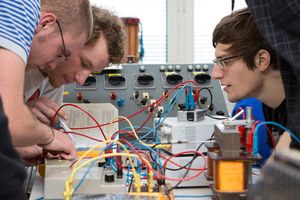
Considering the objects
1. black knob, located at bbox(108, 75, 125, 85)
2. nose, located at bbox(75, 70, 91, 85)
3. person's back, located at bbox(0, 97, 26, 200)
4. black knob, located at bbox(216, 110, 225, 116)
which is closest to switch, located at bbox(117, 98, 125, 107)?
black knob, located at bbox(108, 75, 125, 85)

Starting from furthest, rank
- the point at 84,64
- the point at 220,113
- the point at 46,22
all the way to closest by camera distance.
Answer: the point at 220,113 → the point at 84,64 → the point at 46,22

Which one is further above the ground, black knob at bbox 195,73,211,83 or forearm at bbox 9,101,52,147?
black knob at bbox 195,73,211,83

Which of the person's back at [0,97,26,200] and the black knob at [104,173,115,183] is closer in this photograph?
the person's back at [0,97,26,200]

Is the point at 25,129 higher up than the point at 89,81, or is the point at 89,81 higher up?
the point at 89,81

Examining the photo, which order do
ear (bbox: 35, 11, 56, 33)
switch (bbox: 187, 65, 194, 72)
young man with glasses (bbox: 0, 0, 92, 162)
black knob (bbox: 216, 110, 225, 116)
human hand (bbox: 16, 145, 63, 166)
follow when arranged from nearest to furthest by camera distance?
young man with glasses (bbox: 0, 0, 92, 162)
ear (bbox: 35, 11, 56, 33)
human hand (bbox: 16, 145, 63, 166)
black knob (bbox: 216, 110, 225, 116)
switch (bbox: 187, 65, 194, 72)

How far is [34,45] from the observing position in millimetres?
1394

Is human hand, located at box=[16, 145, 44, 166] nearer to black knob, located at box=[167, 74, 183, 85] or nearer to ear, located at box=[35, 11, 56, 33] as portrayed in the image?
ear, located at box=[35, 11, 56, 33]

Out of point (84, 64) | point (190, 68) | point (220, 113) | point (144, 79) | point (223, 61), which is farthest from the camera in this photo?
point (190, 68)

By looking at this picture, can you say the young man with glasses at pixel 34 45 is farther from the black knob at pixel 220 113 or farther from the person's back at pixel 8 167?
the black knob at pixel 220 113

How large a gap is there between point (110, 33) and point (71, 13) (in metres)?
0.62

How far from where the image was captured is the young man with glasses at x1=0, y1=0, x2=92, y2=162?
116cm

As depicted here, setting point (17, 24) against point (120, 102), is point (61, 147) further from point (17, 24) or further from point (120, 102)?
point (120, 102)

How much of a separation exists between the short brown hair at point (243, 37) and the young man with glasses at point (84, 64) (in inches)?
22.5

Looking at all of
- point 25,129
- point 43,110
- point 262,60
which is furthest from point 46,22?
point 262,60
